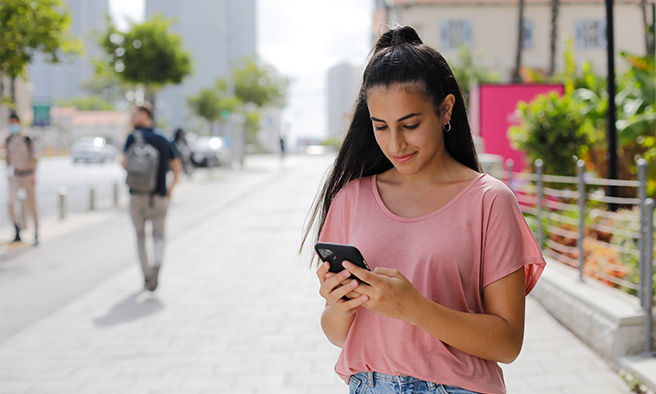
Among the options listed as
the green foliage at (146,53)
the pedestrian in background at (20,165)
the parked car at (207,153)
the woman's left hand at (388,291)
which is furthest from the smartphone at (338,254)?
the parked car at (207,153)

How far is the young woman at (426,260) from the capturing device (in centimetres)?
183

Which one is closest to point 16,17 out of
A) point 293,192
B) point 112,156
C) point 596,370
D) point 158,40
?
point 596,370

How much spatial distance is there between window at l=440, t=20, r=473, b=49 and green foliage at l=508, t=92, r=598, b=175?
3161 centimetres

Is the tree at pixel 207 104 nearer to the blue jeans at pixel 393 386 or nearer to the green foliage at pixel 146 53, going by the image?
the green foliage at pixel 146 53

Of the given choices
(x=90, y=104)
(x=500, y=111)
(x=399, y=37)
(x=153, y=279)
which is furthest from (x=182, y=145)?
(x=90, y=104)

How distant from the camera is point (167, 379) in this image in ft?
A: 16.6

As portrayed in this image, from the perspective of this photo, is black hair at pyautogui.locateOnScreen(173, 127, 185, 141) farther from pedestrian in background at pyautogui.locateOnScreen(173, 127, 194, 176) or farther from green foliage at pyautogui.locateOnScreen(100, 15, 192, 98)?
green foliage at pyautogui.locateOnScreen(100, 15, 192, 98)

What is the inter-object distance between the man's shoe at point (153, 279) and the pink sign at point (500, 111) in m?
7.85

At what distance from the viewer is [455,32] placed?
41844mm

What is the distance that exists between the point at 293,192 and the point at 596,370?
60.1 feet

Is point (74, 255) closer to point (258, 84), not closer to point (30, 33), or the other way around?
point (30, 33)

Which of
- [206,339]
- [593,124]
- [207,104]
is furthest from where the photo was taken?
[207,104]

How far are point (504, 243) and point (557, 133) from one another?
9.25 m

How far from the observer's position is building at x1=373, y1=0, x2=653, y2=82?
1625 inches
